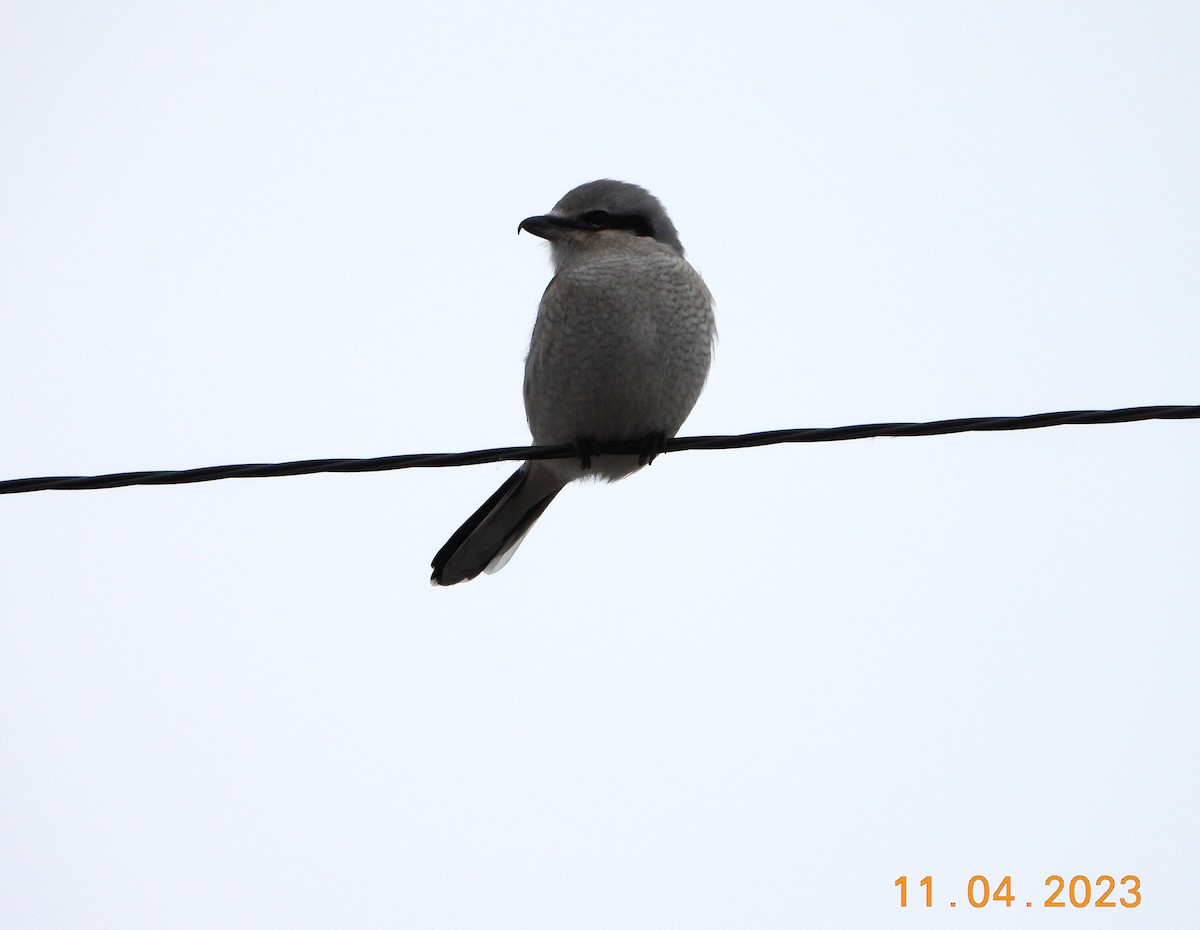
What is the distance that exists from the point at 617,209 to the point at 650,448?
3.72 feet

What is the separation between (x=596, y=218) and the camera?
15.4ft

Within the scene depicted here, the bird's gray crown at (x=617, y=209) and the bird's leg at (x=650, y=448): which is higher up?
the bird's gray crown at (x=617, y=209)

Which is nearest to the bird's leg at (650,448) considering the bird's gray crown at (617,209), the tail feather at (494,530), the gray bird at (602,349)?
the gray bird at (602,349)

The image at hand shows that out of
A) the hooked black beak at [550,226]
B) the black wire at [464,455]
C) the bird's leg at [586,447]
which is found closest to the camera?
the black wire at [464,455]

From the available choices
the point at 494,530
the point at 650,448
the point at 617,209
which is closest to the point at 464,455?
the point at 650,448

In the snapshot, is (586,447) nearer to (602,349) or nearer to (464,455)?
(602,349)

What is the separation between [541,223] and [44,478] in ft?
8.14

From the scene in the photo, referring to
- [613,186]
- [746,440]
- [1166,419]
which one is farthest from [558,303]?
[1166,419]

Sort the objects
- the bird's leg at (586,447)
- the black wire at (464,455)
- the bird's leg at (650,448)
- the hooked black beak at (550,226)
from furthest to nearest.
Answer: the hooked black beak at (550,226) < the bird's leg at (586,447) < the bird's leg at (650,448) < the black wire at (464,455)

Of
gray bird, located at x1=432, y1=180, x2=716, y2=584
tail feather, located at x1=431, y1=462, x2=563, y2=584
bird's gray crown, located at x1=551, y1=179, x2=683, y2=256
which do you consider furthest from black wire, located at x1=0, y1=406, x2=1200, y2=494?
bird's gray crown, located at x1=551, y1=179, x2=683, y2=256

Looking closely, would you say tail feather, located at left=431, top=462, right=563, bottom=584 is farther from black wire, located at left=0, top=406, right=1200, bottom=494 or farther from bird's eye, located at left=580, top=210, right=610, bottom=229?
black wire, located at left=0, top=406, right=1200, bottom=494

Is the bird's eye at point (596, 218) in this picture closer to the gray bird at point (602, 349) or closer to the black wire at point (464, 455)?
the gray bird at point (602, 349)

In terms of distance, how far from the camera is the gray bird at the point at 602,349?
4.13 metres

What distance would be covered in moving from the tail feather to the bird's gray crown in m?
1.00
